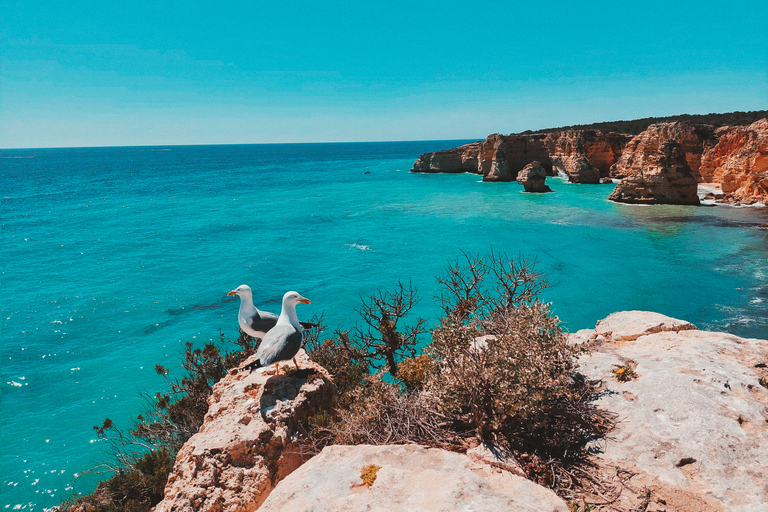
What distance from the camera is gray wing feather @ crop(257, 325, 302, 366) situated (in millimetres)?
5891

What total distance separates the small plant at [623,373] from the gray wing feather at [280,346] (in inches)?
210

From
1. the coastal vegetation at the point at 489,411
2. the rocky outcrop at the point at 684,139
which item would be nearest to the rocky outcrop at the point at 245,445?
the coastal vegetation at the point at 489,411

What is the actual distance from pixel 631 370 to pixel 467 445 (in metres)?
3.63

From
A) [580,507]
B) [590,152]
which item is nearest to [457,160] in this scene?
[590,152]

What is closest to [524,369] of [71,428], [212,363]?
[212,363]

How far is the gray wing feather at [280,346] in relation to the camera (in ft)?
19.3

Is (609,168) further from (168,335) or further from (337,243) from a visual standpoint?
(168,335)

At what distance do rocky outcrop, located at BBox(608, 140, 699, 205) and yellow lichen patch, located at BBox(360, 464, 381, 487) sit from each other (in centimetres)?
5333

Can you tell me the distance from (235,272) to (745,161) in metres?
54.2

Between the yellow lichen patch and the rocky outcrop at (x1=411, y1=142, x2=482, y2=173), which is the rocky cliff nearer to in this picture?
the yellow lichen patch

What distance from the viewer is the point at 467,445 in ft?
16.6

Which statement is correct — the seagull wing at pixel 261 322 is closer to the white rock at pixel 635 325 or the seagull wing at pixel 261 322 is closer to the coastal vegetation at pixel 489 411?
the coastal vegetation at pixel 489 411

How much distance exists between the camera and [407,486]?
12.3 feet

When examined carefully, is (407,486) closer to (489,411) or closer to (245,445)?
(489,411)
